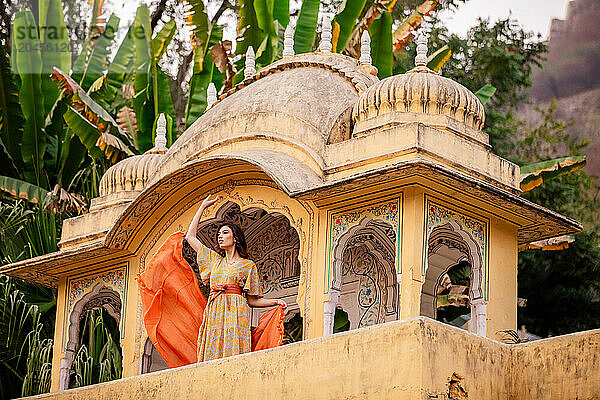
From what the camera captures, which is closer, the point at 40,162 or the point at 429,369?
the point at 429,369

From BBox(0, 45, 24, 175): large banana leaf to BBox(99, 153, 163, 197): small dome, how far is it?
15.8 feet

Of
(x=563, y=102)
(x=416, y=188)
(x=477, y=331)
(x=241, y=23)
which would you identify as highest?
(x=563, y=102)

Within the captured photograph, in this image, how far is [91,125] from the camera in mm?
15133

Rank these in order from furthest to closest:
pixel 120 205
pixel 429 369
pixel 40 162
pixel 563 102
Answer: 1. pixel 563 102
2. pixel 40 162
3. pixel 120 205
4. pixel 429 369

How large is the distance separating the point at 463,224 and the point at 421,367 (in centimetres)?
287

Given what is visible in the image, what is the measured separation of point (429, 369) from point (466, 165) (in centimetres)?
294

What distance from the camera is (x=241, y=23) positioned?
1661 cm

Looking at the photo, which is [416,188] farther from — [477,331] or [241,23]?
[241,23]

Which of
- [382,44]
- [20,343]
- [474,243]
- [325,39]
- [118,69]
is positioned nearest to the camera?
[474,243]

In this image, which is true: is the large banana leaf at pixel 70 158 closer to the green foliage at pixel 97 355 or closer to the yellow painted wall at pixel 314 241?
the green foliage at pixel 97 355

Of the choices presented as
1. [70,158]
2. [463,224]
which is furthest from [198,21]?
A: [463,224]

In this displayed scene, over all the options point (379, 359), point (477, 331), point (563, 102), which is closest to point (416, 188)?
point (477, 331)

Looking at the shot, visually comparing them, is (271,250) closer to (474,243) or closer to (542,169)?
(474,243)

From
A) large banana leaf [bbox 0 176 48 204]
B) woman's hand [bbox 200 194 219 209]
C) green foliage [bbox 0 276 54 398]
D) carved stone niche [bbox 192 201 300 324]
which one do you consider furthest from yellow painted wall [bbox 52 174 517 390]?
large banana leaf [bbox 0 176 48 204]
